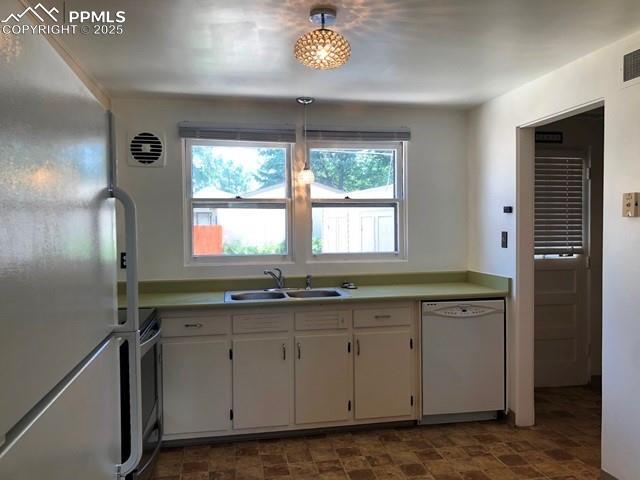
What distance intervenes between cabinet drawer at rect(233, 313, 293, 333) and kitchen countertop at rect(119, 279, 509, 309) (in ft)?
0.27

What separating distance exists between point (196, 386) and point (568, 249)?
10.5ft

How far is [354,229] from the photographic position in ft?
12.4

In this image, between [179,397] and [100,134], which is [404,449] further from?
[100,134]

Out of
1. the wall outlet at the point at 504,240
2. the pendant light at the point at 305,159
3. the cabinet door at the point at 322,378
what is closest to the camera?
the cabinet door at the point at 322,378

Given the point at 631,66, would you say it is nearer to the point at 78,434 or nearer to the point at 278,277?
the point at 278,277

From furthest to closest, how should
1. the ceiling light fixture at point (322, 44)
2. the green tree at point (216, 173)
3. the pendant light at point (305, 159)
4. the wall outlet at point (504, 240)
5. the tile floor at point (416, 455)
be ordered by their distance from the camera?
1. the green tree at point (216, 173)
2. the pendant light at point (305, 159)
3. the wall outlet at point (504, 240)
4. the tile floor at point (416, 455)
5. the ceiling light fixture at point (322, 44)

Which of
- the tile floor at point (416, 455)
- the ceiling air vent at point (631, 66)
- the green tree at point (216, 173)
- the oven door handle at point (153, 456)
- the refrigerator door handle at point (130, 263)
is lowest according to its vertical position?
the tile floor at point (416, 455)

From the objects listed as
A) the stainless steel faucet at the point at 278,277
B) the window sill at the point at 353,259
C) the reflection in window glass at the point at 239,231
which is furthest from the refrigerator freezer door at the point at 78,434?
the window sill at the point at 353,259

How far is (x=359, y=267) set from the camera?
3.70m

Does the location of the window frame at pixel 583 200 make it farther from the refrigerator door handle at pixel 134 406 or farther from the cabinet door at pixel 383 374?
the refrigerator door handle at pixel 134 406

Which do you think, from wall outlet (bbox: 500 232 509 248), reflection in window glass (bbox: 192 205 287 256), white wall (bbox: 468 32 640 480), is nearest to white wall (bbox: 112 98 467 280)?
reflection in window glass (bbox: 192 205 287 256)

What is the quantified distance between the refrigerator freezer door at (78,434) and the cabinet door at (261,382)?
1709 millimetres

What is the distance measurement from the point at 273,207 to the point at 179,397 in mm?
1527

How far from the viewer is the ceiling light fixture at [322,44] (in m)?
1.96
